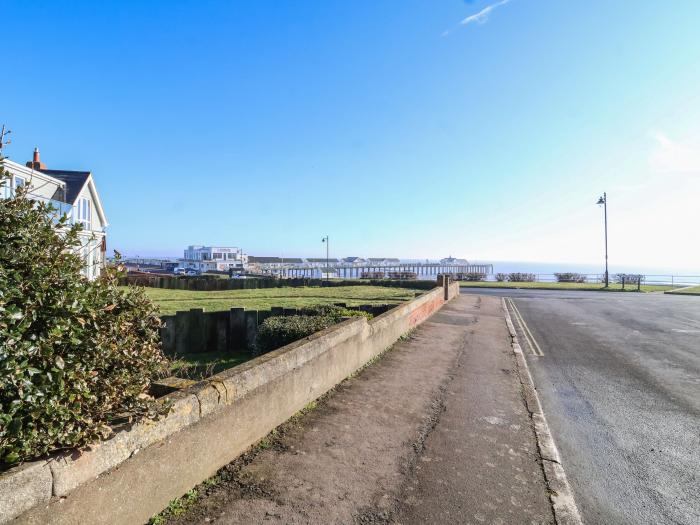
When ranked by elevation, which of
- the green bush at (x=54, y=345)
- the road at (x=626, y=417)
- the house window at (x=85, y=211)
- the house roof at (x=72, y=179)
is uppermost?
the house roof at (x=72, y=179)

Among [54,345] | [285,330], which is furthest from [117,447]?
[285,330]

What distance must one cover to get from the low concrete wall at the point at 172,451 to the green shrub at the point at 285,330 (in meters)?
1.44

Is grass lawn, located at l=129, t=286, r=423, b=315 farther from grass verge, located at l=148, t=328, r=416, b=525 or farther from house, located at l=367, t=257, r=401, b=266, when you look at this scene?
house, located at l=367, t=257, r=401, b=266

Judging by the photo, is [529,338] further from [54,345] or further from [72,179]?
[72,179]

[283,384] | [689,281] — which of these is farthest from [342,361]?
[689,281]

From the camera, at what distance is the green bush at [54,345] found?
7.27 feet

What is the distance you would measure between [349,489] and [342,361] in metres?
3.22

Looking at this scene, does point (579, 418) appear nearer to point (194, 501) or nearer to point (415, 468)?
point (415, 468)

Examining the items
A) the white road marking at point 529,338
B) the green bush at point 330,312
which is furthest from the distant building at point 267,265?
the green bush at point 330,312

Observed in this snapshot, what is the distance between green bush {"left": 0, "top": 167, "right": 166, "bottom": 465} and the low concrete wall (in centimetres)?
16

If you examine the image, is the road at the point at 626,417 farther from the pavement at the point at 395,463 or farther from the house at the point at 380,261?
the house at the point at 380,261

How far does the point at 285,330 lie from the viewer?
778cm

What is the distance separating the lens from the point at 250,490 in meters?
3.66

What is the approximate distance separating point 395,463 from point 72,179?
3672cm
